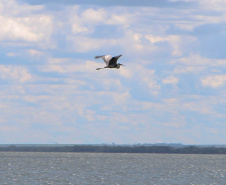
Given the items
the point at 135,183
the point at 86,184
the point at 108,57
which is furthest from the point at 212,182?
the point at 108,57

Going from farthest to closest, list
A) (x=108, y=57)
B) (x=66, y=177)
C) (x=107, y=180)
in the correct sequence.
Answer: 1. (x=66, y=177)
2. (x=107, y=180)
3. (x=108, y=57)

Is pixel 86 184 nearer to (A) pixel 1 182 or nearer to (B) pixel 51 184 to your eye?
(B) pixel 51 184

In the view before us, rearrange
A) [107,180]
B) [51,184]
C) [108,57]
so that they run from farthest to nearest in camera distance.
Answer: [107,180] → [51,184] → [108,57]

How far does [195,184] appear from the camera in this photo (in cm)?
12019

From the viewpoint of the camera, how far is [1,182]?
119 m

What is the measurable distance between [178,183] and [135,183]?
8378 mm

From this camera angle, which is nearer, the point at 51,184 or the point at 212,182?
the point at 51,184

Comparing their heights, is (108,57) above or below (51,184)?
above

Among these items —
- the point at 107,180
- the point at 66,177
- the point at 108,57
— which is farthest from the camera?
the point at 66,177

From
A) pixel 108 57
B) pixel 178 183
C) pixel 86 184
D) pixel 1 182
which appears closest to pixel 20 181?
pixel 1 182

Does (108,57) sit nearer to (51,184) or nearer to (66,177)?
(51,184)

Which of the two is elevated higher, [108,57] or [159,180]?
[108,57]

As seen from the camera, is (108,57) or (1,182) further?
(1,182)

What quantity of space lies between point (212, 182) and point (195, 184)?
595cm
